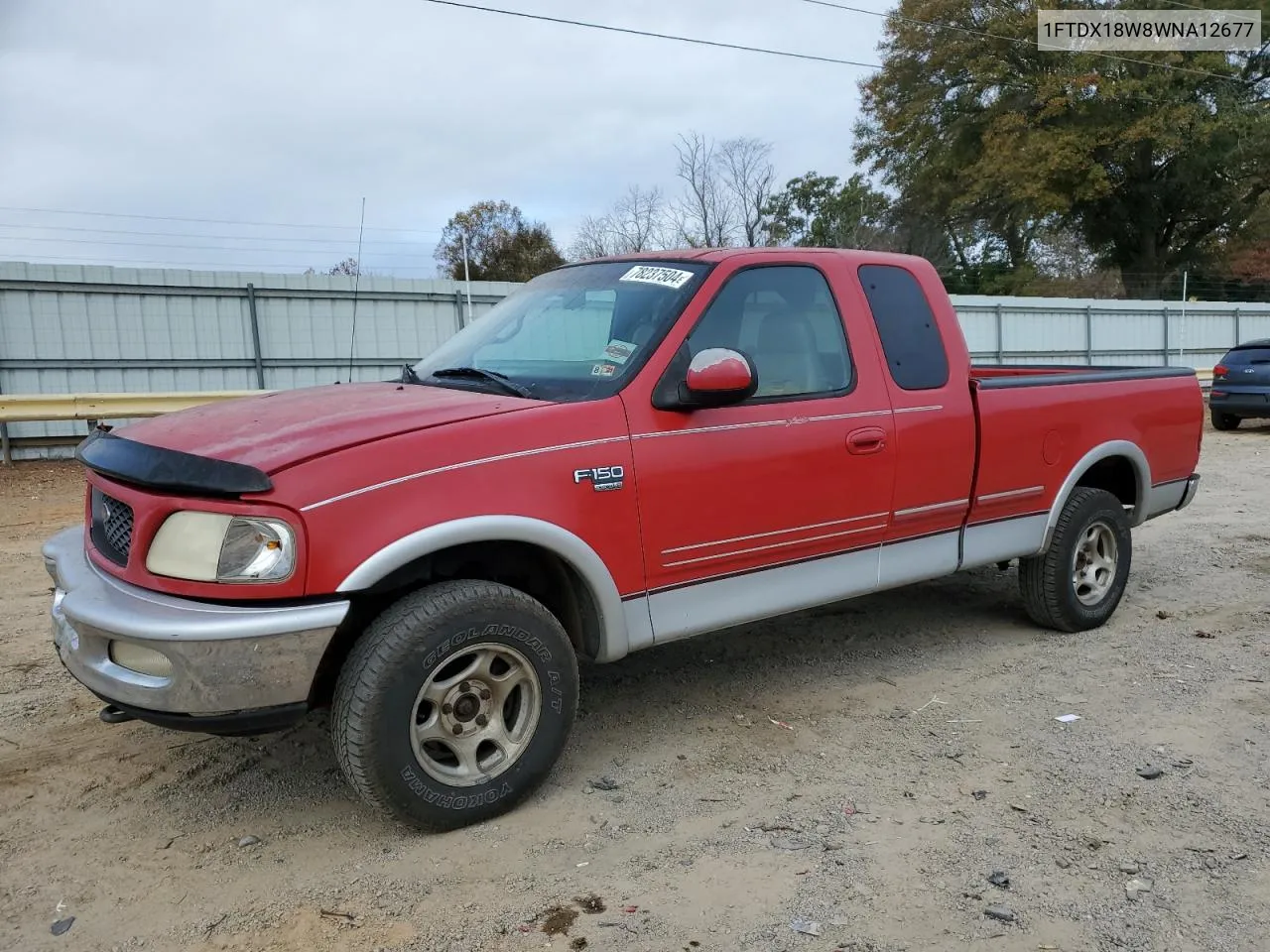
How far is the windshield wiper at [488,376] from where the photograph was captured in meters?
3.59

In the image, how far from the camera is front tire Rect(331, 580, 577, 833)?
9.67 ft

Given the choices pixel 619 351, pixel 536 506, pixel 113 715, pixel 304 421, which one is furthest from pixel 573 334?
pixel 113 715

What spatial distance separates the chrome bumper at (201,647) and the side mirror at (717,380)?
139 cm

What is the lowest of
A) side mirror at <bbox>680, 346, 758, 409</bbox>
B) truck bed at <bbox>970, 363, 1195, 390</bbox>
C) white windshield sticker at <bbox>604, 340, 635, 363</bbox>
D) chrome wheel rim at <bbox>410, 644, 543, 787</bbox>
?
chrome wheel rim at <bbox>410, 644, 543, 787</bbox>

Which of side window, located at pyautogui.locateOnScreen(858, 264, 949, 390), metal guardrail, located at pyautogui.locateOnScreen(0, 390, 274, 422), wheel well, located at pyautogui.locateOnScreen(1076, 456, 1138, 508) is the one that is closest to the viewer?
side window, located at pyautogui.locateOnScreen(858, 264, 949, 390)

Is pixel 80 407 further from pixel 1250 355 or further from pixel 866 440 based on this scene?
pixel 1250 355

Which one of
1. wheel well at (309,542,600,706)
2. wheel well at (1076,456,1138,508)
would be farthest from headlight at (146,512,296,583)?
wheel well at (1076,456,1138,508)

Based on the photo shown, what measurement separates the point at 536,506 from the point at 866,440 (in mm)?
1586

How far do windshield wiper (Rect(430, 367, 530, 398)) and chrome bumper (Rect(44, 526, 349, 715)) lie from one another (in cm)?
109

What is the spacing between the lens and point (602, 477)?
3352mm

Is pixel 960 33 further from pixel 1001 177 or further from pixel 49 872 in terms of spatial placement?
pixel 49 872

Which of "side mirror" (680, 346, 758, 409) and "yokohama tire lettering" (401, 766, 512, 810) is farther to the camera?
"side mirror" (680, 346, 758, 409)

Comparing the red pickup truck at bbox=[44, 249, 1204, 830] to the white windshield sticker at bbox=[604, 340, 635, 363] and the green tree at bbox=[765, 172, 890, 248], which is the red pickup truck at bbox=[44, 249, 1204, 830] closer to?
the white windshield sticker at bbox=[604, 340, 635, 363]

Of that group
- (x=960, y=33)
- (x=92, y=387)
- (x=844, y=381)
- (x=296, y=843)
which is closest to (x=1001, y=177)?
(x=960, y=33)
